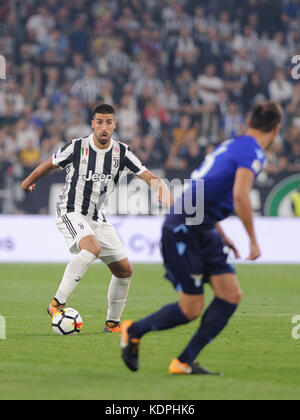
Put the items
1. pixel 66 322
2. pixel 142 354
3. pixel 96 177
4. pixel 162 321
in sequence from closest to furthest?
pixel 162 321
pixel 142 354
pixel 66 322
pixel 96 177

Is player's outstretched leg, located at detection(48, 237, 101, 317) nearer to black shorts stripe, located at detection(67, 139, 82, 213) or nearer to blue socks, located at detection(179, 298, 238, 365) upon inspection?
black shorts stripe, located at detection(67, 139, 82, 213)

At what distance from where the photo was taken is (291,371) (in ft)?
21.1

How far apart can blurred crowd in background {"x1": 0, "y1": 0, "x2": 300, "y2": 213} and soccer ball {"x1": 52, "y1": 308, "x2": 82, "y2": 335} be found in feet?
32.9

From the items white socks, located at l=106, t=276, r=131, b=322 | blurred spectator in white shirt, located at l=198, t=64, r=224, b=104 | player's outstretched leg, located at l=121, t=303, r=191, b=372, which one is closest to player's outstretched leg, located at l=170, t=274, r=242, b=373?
player's outstretched leg, located at l=121, t=303, r=191, b=372

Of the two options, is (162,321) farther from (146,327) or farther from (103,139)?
(103,139)

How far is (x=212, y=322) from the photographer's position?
6.06 m

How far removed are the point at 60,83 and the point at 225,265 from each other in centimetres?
1526

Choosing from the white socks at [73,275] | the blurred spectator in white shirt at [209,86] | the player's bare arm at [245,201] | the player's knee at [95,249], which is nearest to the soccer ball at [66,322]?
the white socks at [73,275]

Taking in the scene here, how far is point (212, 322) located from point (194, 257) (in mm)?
463

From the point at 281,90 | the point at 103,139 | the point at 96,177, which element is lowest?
the point at 96,177

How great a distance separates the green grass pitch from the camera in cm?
557

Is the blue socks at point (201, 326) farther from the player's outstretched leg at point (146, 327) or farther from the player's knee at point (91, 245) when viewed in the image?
the player's knee at point (91, 245)

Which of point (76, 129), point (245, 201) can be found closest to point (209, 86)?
point (76, 129)
